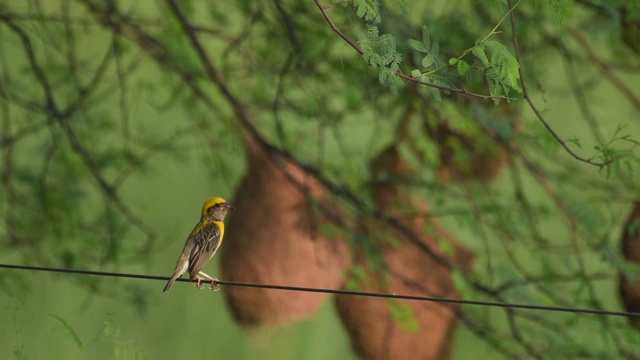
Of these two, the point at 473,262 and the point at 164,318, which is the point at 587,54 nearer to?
the point at 473,262

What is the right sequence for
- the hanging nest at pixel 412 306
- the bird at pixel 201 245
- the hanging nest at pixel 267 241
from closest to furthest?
the bird at pixel 201 245 → the hanging nest at pixel 267 241 → the hanging nest at pixel 412 306

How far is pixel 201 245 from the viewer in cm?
328

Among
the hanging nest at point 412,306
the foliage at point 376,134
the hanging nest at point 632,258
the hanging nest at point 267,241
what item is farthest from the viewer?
the hanging nest at point 412,306

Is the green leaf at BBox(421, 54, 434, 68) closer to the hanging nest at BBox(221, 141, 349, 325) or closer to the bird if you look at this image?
the bird

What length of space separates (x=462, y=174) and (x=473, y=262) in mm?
1191

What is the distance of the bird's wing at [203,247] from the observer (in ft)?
10.6

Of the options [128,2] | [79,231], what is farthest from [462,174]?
[128,2]

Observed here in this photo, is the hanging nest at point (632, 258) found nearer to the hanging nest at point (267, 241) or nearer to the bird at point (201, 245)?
the hanging nest at point (267, 241)

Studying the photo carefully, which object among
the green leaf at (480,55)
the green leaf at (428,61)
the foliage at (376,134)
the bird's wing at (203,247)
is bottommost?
the bird's wing at (203,247)

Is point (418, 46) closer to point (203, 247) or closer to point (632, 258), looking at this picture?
point (203, 247)

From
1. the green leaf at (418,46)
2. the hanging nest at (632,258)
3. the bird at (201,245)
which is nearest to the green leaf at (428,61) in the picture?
the green leaf at (418,46)

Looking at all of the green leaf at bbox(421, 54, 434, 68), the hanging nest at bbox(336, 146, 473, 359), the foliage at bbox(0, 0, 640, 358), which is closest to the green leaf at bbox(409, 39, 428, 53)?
the green leaf at bbox(421, 54, 434, 68)

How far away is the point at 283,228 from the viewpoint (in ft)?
19.2

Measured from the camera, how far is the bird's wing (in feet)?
10.6
